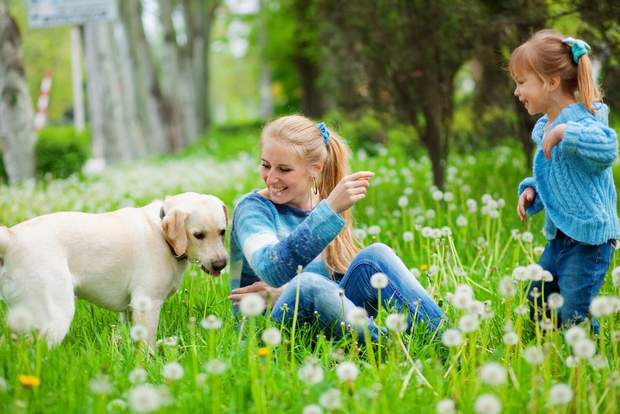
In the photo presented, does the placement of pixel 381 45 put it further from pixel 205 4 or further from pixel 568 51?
pixel 205 4

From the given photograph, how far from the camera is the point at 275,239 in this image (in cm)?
348

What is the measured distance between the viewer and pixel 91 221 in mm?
3496

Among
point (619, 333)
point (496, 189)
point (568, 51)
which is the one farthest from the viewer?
point (496, 189)

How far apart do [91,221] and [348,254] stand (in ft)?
4.64

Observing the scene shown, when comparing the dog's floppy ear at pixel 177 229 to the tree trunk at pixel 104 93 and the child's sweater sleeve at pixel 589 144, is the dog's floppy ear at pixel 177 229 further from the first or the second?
the tree trunk at pixel 104 93

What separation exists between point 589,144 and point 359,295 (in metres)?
1.34

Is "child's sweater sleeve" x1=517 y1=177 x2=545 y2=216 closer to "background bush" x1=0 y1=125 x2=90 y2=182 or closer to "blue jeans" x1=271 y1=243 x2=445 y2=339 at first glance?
"blue jeans" x1=271 y1=243 x2=445 y2=339

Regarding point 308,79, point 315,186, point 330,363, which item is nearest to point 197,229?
point 315,186

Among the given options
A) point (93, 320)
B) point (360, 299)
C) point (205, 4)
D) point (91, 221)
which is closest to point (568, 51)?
point (360, 299)

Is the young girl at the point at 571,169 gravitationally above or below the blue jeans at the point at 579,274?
above

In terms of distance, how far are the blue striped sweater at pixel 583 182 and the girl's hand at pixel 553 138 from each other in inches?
1.1

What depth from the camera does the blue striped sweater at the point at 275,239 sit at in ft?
10.6

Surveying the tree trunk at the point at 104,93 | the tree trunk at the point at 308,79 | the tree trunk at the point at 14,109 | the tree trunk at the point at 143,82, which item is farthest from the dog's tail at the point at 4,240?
the tree trunk at the point at 308,79

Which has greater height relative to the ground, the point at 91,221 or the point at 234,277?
the point at 91,221
